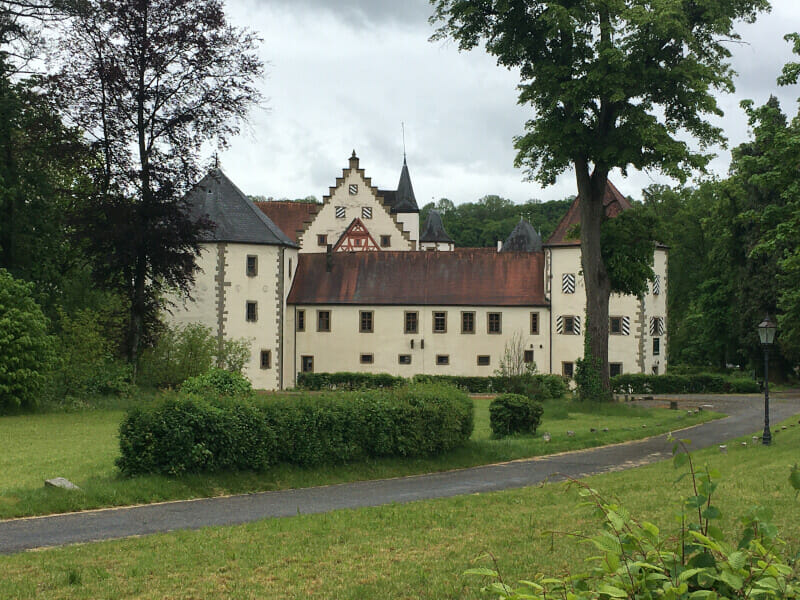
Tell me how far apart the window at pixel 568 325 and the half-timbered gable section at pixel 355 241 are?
729 inches

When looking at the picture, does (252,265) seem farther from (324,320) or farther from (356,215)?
(356,215)

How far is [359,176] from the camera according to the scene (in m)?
63.9

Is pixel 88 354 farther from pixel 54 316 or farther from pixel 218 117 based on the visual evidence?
pixel 218 117

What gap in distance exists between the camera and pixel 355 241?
60.6 metres

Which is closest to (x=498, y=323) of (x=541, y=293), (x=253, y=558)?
(x=541, y=293)

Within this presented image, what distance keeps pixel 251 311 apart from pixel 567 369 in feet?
53.4

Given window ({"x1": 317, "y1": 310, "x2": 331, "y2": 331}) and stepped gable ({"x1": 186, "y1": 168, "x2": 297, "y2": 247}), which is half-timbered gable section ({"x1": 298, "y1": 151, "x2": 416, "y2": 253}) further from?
stepped gable ({"x1": 186, "y1": 168, "x2": 297, "y2": 247})

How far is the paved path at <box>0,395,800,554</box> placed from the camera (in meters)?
10.9

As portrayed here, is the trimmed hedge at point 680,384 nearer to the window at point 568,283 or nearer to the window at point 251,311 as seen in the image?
the window at point 568,283

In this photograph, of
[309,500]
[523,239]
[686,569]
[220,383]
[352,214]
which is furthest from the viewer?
[523,239]

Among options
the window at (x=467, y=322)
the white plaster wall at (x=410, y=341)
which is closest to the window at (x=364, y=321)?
the white plaster wall at (x=410, y=341)

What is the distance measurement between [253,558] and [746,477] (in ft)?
26.9

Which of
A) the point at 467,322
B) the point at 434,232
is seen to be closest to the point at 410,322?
the point at 467,322

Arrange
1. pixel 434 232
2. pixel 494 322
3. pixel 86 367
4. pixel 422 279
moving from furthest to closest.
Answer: pixel 434 232 < pixel 422 279 < pixel 494 322 < pixel 86 367
